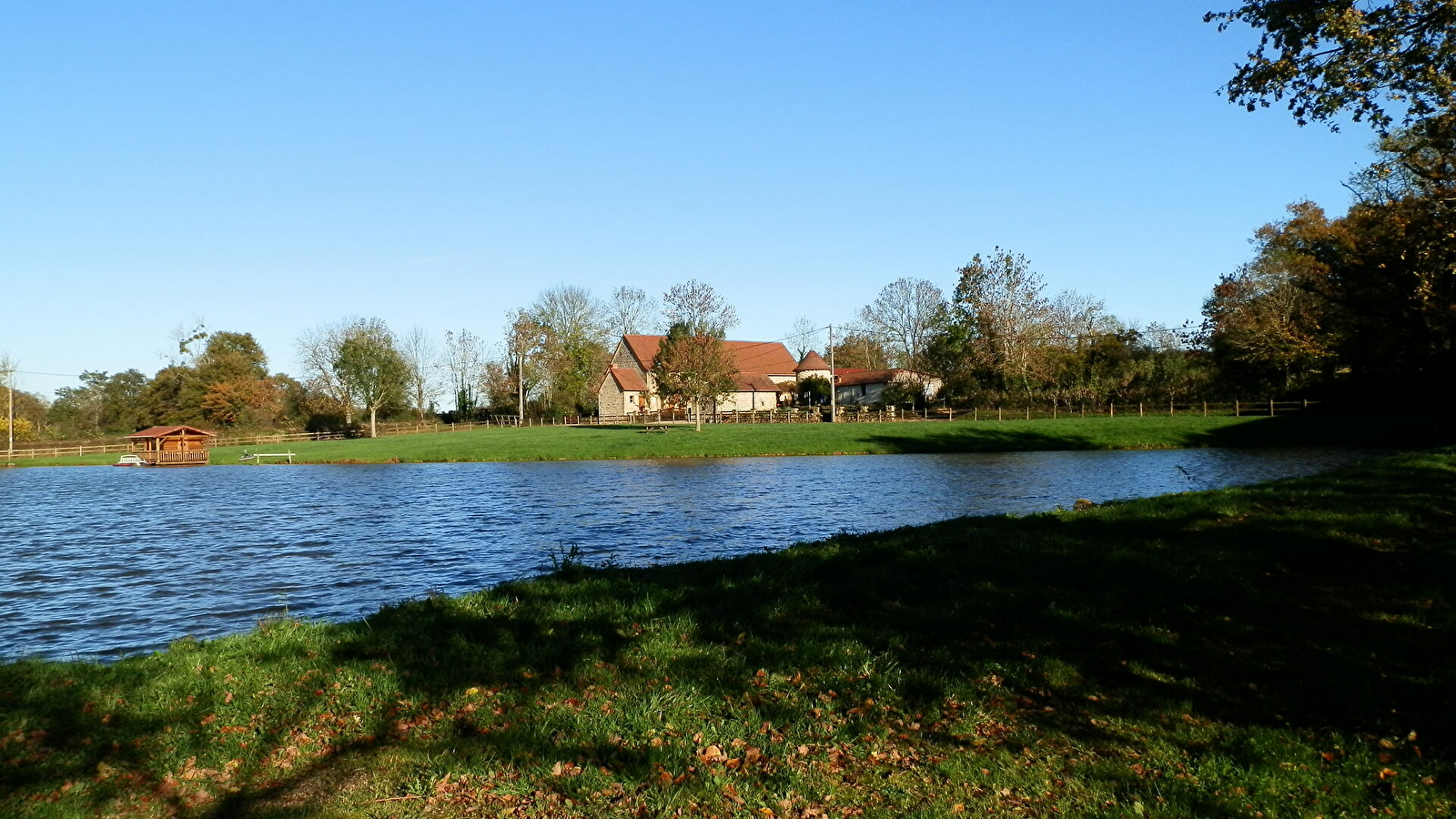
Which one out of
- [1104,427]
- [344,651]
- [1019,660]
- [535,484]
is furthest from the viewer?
[1104,427]

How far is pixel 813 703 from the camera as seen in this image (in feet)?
20.5

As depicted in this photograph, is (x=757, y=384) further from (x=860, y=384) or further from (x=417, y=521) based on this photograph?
(x=417, y=521)

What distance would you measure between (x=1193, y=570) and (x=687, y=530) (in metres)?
10.7

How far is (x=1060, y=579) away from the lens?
9516 millimetres

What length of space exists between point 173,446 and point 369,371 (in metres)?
17.4

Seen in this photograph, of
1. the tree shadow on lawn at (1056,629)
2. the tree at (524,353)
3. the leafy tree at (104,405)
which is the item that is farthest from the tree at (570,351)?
the tree shadow on lawn at (1056,629)

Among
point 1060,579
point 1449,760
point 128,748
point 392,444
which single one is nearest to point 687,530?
point 1060,579

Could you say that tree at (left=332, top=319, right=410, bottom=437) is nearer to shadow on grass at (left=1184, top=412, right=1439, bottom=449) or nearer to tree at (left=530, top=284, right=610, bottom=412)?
tree at (left=530, top=284, right=610, bottom=412)

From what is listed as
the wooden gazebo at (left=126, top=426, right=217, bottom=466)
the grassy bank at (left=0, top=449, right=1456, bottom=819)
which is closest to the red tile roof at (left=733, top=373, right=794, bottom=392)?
the wooden gazebo at (left=126, top=426, right=217, bottom=466)

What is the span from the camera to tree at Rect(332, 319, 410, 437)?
7538 centimetres

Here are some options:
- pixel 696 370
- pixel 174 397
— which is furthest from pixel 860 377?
pixel 174 397

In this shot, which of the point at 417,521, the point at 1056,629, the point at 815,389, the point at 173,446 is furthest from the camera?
the point at 815,389

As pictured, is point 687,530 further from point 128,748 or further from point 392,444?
point 392,444

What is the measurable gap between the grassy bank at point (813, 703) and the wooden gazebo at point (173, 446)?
57.1 metres
